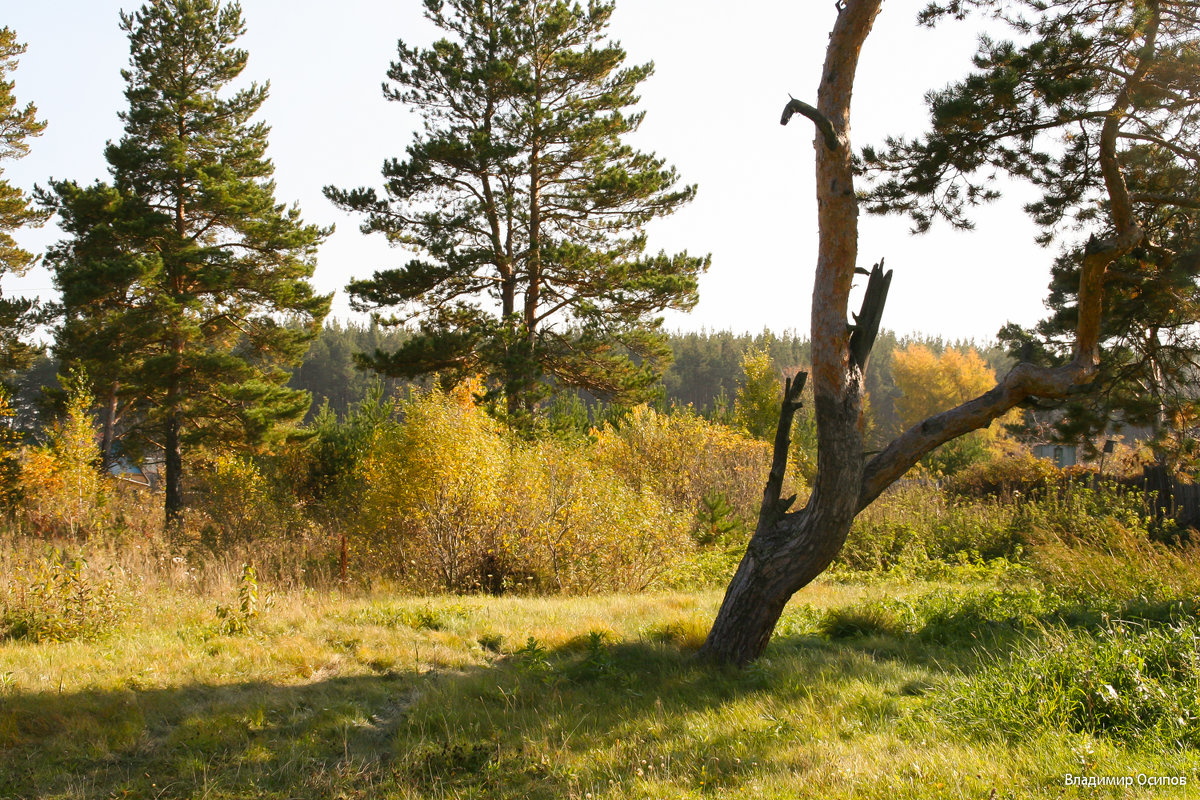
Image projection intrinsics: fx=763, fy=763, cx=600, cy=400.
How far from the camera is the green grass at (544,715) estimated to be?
12.7ft

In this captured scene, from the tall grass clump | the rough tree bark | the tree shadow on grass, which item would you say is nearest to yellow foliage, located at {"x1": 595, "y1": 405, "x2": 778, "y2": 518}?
the rough tree bark

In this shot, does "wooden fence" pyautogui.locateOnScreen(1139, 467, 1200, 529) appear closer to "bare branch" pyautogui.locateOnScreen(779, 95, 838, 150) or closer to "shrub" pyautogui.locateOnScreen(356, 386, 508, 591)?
"bare branch" pyautogui.locateOnScreen(779, 95, 838, 150)

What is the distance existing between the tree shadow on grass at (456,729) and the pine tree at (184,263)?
14.9 m

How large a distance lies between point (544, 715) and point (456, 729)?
0.58m

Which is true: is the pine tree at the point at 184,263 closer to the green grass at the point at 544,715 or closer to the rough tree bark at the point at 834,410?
the green grass at the point at 544,715

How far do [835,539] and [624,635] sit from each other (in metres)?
2.46

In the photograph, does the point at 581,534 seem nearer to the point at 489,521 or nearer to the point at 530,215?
the point at 489,521

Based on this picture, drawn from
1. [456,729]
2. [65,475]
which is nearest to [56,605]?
[456,729]

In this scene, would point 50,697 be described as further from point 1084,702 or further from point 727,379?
point 727,379

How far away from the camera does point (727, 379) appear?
71188 mm

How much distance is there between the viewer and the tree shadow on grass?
4102 millimetres

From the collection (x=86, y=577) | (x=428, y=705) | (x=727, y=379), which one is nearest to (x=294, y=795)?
(x=428, y=705)

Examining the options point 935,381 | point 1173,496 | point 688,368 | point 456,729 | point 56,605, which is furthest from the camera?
point 688,368

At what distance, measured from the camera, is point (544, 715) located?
5.04 m
